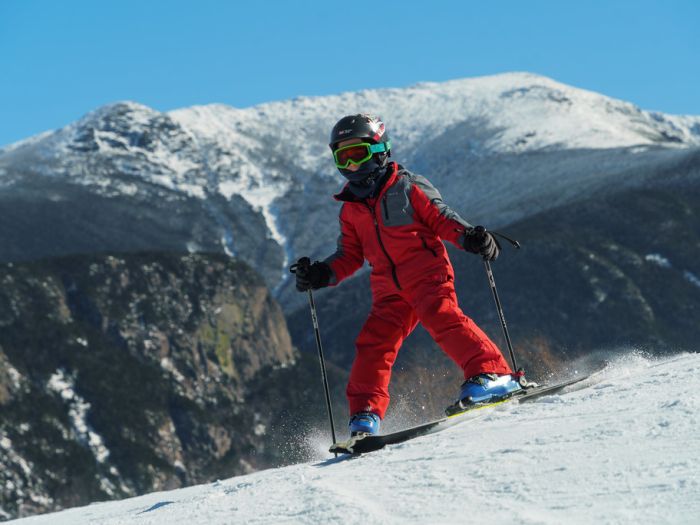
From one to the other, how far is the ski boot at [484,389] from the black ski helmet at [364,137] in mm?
1954

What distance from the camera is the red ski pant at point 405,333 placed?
8.23m

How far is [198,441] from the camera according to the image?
15988cm

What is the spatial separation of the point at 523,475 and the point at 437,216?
3648 millimetres

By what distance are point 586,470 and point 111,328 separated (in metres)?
167

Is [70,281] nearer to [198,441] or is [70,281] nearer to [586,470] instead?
[198,441]

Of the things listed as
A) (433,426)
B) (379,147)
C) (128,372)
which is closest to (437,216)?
(379,147)

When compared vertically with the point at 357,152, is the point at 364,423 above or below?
below

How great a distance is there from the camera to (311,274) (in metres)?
9.01

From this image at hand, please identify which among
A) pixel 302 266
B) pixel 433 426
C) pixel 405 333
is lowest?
pixel 433 426

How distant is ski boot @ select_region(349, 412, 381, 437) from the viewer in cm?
825

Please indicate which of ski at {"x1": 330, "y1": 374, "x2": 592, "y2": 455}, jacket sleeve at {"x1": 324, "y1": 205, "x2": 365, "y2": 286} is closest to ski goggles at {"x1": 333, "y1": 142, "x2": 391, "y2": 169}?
jacket sleeve at {"x1": 324, "y1": 205, "x2": 365, "y2": 286}

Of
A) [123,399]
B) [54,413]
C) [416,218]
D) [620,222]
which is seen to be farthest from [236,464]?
[416,218]

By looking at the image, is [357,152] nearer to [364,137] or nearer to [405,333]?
[364,137]

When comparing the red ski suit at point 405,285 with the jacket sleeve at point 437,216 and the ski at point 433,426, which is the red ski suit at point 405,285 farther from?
the ski at point 433,426
